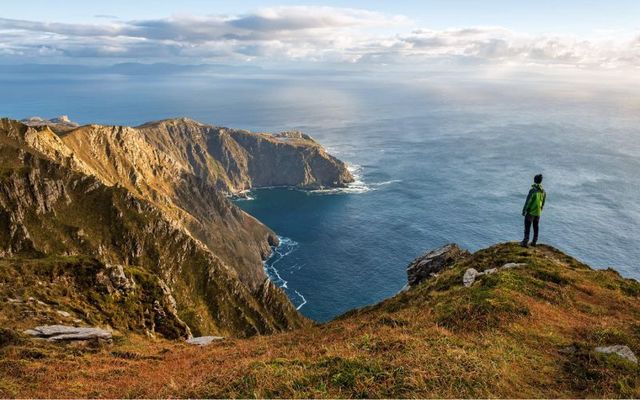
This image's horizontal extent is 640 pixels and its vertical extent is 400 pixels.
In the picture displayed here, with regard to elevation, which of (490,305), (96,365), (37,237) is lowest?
(37,237)

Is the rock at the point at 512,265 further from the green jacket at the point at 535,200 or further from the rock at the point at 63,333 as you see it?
the rock at the point at 63,333

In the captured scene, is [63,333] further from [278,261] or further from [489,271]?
[278,261]

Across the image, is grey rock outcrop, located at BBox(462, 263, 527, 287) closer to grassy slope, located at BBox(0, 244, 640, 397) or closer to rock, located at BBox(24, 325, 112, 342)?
grassy slope, located at BBox(0, 244, 640, 397)

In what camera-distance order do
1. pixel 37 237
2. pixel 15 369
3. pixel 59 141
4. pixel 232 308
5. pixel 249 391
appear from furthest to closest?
1. pixel 59 141
2. pixel 232 308
3. pixel 37 237
4. pixel 15 369
5. pixel 249 391

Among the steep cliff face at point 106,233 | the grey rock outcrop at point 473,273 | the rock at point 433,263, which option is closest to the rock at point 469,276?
the grey rock outcrop at point 473,273

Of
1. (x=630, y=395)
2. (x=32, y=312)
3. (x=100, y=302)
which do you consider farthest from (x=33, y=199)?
(x=630, y=395)

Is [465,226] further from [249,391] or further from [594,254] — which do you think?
[249,391]

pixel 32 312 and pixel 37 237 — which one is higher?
pixel 32 312
